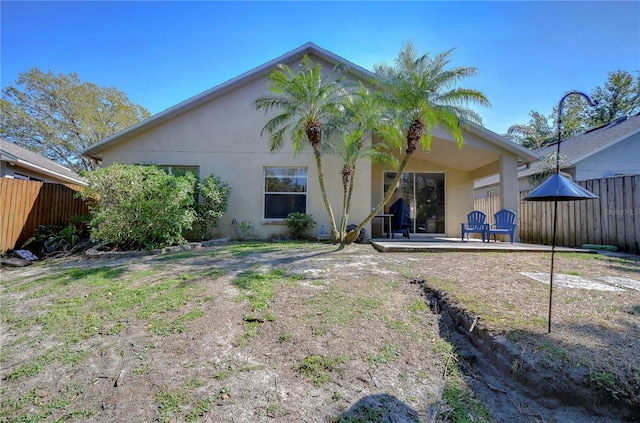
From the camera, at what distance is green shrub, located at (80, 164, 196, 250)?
7.23 metres

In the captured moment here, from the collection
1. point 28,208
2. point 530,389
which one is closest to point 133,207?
point 28,208

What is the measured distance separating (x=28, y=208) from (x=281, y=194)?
7532 mm

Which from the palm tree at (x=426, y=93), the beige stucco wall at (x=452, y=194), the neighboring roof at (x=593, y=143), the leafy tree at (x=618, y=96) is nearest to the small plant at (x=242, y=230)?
the beige stucco wall at (x=452, y=194)

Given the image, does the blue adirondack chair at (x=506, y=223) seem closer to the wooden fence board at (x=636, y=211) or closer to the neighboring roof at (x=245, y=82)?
the neighboring roof at (x=245, y=82)

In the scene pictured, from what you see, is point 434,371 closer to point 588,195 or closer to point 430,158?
point 588,195

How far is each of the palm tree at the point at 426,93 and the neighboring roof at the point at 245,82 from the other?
2.28 metres

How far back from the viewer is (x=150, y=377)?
2.39 m

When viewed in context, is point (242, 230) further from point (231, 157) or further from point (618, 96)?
point (618, 96)

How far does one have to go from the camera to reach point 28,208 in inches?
336

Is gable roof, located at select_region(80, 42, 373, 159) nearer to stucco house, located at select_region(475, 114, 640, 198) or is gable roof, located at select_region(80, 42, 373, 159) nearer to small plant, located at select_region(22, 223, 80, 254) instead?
small plant, located at select_region(22, 223, 80, 254)

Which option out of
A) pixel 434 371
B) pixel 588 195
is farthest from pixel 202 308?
pixel 588 195

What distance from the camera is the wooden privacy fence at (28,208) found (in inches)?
307

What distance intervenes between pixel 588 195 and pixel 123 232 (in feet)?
29.4

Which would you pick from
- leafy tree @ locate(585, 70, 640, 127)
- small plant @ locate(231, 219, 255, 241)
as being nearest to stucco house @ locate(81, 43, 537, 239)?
small plant @ locate(231, 219, 255, 241)
